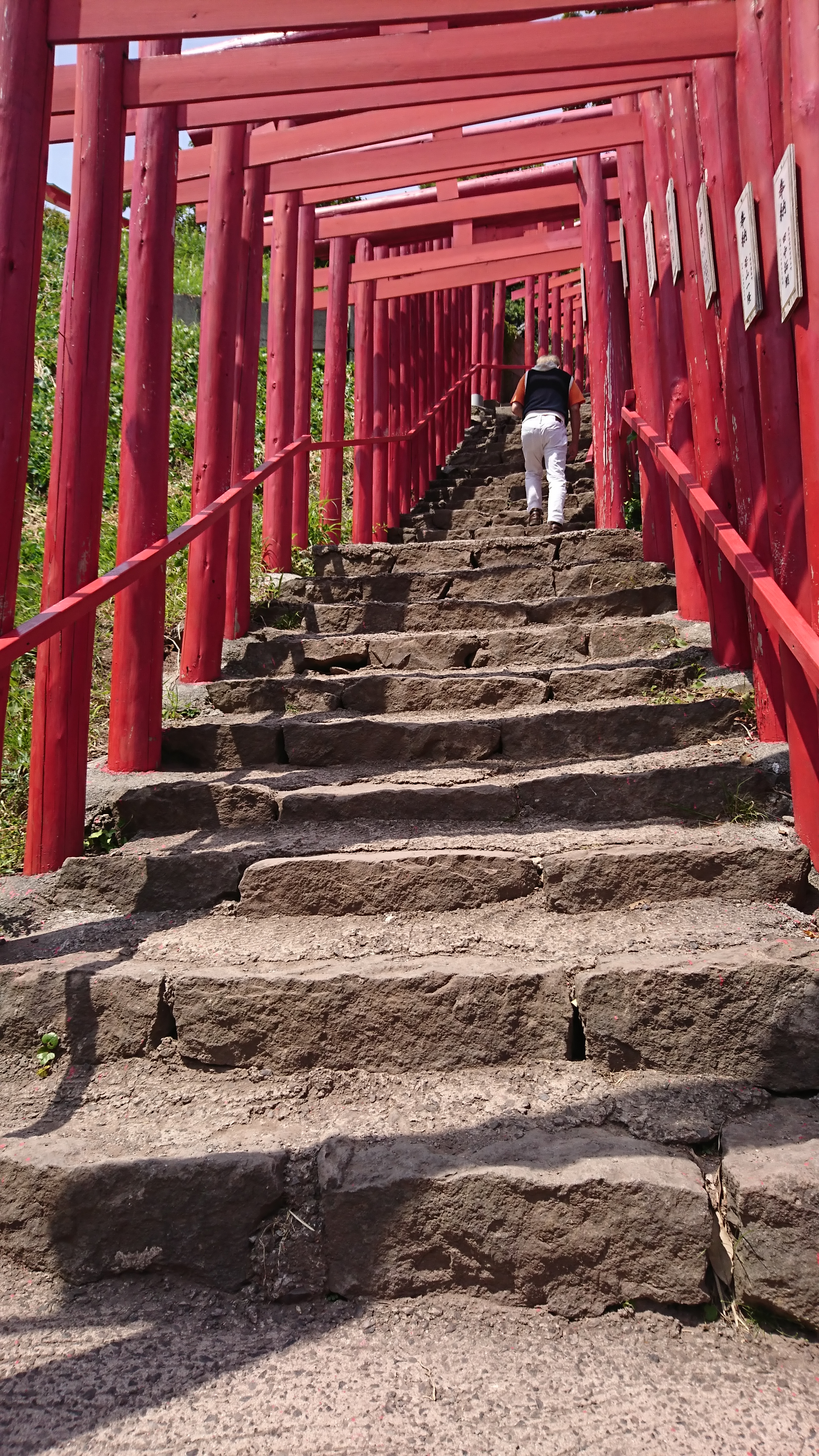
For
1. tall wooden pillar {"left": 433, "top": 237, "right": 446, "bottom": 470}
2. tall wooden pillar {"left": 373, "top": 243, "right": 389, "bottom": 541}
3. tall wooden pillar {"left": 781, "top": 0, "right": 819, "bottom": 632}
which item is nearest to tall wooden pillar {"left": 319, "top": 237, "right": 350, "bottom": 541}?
tall wooden pillar {"left": 373, "top": 243, "right": 389, "bottom": 541}

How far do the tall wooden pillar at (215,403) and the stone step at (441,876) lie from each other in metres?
1.56

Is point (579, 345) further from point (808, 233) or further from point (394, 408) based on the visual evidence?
point (808, 233)

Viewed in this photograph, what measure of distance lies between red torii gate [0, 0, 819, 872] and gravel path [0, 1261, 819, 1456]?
1460mm

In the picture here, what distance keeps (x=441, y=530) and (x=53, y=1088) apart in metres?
6.12

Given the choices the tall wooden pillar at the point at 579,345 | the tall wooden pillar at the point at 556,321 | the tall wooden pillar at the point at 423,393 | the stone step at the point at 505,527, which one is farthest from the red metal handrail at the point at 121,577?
the tall wooden pillar at the point at 556,321

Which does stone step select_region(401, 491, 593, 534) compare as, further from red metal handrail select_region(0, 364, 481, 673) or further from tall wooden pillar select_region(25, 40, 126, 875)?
tall wooden pillar select_region(25, 40, 126, 875)

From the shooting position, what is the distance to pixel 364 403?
8.36 m

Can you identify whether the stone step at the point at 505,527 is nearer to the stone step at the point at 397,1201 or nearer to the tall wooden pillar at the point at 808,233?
the tall wooden pillar at the point at 808,233

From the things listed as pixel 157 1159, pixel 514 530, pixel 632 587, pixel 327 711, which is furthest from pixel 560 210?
pixel 157 1159

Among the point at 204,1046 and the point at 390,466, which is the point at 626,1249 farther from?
the point at 390,466

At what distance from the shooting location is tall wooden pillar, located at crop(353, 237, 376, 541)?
312 inches

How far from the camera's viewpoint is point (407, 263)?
7902mm

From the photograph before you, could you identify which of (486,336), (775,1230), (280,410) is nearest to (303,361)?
(280,410)

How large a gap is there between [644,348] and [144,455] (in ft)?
10.1
